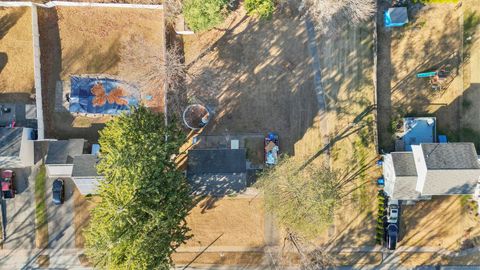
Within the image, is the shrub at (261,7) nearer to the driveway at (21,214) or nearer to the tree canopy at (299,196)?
the tree canopy at (299,196)

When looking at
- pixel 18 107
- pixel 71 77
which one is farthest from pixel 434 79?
pixel 18 107

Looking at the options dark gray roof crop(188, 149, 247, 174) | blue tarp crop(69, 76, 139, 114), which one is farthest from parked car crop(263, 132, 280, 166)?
blue tarp crop(69, 76, 139, 114)

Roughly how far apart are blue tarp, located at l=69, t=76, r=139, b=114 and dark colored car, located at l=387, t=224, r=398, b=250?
2127 cm

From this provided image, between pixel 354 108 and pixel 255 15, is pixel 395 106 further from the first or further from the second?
pixel 255 15

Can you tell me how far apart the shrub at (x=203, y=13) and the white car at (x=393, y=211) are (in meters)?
18.6

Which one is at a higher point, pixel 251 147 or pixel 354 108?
pixel 354 108

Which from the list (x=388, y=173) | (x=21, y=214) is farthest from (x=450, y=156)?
(x=21, y=214)

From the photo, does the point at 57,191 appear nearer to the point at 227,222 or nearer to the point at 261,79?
the point at 227,222

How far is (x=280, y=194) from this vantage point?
2697cm

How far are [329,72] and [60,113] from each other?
2089 cm

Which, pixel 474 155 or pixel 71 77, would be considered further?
pixel 71 77

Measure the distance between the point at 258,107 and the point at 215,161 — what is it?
5.42 metres

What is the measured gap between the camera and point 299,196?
26.0m

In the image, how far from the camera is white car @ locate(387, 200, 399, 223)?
29344mm
